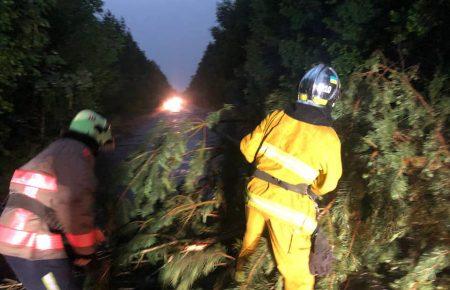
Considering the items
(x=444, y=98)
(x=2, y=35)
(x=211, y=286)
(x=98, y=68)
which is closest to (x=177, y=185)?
(x=211, y=286)

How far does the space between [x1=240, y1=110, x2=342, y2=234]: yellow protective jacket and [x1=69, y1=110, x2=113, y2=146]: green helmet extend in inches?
41.3

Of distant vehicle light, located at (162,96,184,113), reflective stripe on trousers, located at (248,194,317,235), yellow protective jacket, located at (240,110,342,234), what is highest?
distant vehicle light, located at (162,96,184,113)

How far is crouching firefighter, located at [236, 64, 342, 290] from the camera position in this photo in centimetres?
238

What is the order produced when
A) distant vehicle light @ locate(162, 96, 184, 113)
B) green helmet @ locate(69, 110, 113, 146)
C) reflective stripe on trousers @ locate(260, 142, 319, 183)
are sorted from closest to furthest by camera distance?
reflective stripe on trousers @ locate(260, 142, 319, 183)
green helmet @ locate(69, 110, 113, 146)
distant vehicle light @ locate(162, 96, 184, 113)

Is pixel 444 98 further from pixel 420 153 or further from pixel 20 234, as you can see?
pixel 20 234

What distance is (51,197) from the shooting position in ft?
7.95

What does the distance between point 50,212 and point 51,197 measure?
0.11 meters

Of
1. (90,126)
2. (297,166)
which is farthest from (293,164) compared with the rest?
(90,126)

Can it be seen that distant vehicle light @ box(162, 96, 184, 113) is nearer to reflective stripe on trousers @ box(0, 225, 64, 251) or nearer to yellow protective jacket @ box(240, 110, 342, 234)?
yellow protective jacket @ box(240, 110, 342, 234)

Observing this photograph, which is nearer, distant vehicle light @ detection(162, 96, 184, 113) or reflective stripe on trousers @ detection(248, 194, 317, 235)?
reflective stripe on trousers @ detection(248, 194, 317, 235)

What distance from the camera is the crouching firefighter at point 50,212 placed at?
2.40 meters

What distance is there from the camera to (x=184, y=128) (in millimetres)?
3396

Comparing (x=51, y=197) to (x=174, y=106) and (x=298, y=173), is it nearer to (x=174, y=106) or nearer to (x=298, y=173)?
(x=174, y=106)

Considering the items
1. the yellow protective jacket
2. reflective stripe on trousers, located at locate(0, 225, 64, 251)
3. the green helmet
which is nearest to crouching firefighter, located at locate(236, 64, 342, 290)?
the yellow protective jacket
